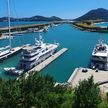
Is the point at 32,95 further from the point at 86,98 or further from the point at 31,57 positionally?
the point at 31,57

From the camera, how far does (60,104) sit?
955 inches

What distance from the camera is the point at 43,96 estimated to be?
2436cm

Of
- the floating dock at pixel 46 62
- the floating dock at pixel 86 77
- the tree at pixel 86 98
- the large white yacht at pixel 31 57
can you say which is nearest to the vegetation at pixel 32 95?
the tree at pixel 86 98

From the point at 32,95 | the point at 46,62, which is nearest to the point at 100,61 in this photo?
the point at 46,62

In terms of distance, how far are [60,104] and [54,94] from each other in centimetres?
86

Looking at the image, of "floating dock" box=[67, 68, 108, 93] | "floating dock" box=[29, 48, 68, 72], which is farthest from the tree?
"floating dock" box=[29, 48, 68, 72]

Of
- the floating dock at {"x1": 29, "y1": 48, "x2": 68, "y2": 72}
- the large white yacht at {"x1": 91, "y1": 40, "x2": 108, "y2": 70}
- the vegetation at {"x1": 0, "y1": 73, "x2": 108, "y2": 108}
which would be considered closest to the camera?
the vegetation at {"x1": 0, "y1": 73, "x2": 108, "y2": 108}

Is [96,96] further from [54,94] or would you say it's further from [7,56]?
[7,56]

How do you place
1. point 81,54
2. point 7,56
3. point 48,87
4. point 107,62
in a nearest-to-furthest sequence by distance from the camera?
point 48,87, point 107,62, point 7,56, point 81,54

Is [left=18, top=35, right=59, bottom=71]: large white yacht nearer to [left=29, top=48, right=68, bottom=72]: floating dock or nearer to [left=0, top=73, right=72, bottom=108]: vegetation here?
[left=29, top=48, right=68, bottom=72]: floating dock

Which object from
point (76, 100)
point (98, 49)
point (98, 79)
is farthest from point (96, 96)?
point (98, 49)

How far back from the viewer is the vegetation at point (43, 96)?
931 inches

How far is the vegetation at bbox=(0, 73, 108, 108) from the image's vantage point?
2366 centimetres

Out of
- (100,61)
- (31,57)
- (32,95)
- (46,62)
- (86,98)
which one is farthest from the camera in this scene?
(46,62)
